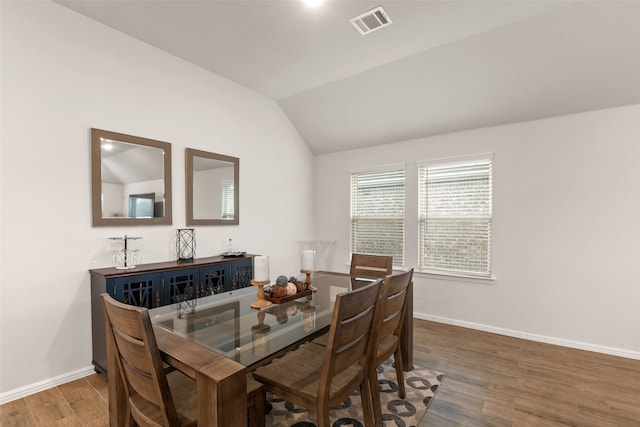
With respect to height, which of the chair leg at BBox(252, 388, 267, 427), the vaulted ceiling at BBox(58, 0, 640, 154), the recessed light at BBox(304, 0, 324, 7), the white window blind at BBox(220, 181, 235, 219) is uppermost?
the recessed light at BBox(304, 0, 324, 7)

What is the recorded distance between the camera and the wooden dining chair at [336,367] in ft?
4.65

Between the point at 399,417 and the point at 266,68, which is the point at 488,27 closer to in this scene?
the point at 266,68

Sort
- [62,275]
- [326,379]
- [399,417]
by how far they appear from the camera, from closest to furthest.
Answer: [326,379] < [399,417] < [62,275]

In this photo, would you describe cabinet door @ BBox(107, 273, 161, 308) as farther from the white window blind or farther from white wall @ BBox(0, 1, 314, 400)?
the white window blind

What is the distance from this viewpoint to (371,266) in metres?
3.12

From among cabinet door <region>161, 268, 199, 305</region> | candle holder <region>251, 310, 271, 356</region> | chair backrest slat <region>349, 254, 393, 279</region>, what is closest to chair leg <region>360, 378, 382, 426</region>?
candle holder <region>251, 310, 271, 356</region>

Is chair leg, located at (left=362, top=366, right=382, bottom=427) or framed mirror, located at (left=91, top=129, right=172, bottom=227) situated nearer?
chair leg, located at (left=362, top=366, right=382, bottom=427)

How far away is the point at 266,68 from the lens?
3414 millimetres

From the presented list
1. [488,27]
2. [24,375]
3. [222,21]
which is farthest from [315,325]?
[488,27]

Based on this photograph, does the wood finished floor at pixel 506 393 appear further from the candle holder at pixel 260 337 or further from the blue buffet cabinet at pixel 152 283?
the candle holder at pixel 260 337

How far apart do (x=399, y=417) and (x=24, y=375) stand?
2.77 m

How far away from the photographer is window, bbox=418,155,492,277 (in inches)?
145

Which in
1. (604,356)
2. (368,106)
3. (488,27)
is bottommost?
(604,356)

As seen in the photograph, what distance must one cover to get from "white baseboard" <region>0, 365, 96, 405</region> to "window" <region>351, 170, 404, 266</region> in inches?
135
